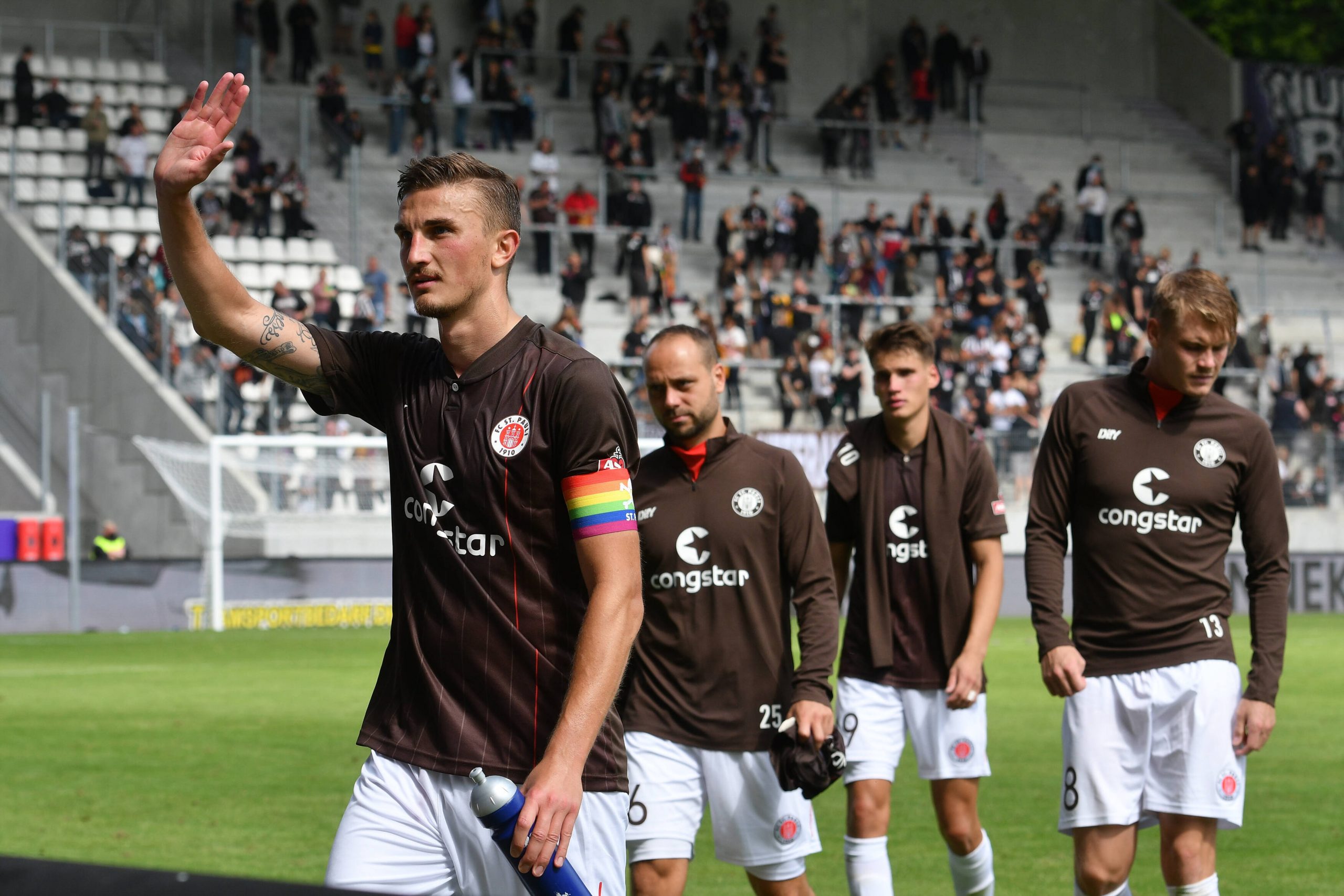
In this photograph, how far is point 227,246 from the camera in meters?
→ 29.0

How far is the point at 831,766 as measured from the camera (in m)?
5.43

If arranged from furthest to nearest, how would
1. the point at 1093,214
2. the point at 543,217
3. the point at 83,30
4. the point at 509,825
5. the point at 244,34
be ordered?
1. the point at 1093,214
2. the point at 83,30
3. the point at 244,34
4. the point at 543,217
5. the point at 509,825

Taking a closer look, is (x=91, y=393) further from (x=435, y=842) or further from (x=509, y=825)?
(x=509, y=825)

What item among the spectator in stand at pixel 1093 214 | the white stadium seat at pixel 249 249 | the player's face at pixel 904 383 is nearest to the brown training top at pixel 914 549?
the player's face at pixel 904 383

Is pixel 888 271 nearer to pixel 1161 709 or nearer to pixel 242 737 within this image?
pixel 242 737

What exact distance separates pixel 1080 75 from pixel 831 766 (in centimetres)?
4336

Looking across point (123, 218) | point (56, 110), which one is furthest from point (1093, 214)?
point (56, 110)

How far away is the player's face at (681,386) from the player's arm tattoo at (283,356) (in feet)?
6.32

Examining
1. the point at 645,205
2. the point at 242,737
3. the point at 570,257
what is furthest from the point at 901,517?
the point at 645,205

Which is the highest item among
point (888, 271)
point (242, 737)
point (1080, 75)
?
point (1080, 75)

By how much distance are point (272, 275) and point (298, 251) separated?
877mm

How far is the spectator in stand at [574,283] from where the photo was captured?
1180 inches

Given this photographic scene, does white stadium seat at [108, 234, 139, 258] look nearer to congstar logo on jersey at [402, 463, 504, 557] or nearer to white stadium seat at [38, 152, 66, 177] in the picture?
white stadium seat at [38, 152, 66, 177]

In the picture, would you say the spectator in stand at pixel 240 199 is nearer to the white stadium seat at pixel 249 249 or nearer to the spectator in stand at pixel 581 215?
the white stadium seat at pixel 249 249
